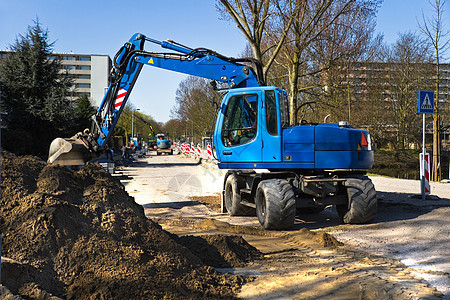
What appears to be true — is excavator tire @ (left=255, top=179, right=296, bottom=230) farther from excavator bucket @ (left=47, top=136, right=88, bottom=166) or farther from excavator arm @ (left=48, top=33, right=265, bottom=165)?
excavator bucket @ (left=47, top=136, right=88, bottom=166)

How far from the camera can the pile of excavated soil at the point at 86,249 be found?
4.34m

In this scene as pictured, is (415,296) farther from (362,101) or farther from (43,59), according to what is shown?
(43,59)

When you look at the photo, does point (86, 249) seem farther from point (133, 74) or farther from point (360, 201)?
point (133, 74)

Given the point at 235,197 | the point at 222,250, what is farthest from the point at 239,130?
the point at 222,250

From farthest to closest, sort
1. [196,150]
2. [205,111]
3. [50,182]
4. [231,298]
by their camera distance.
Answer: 1. [205,111]
2. [196,150]
3. [50,182]
4. [231,298]

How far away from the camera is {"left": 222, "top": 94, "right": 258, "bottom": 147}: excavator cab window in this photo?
938 centimetres

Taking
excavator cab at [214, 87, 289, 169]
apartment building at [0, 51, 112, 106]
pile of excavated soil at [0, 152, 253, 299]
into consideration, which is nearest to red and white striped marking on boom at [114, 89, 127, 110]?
excavator cab at [214, 87, 289, 169]

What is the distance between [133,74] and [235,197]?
4.10m

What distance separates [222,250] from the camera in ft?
20.1

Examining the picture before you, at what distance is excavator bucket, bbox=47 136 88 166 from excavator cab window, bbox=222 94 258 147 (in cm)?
359

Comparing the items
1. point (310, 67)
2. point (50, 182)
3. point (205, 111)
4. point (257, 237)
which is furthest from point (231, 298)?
point (205, 111)

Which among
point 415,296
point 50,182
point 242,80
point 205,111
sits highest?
point 205,111

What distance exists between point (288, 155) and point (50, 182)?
15.4ft

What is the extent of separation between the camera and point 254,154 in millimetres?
9281
